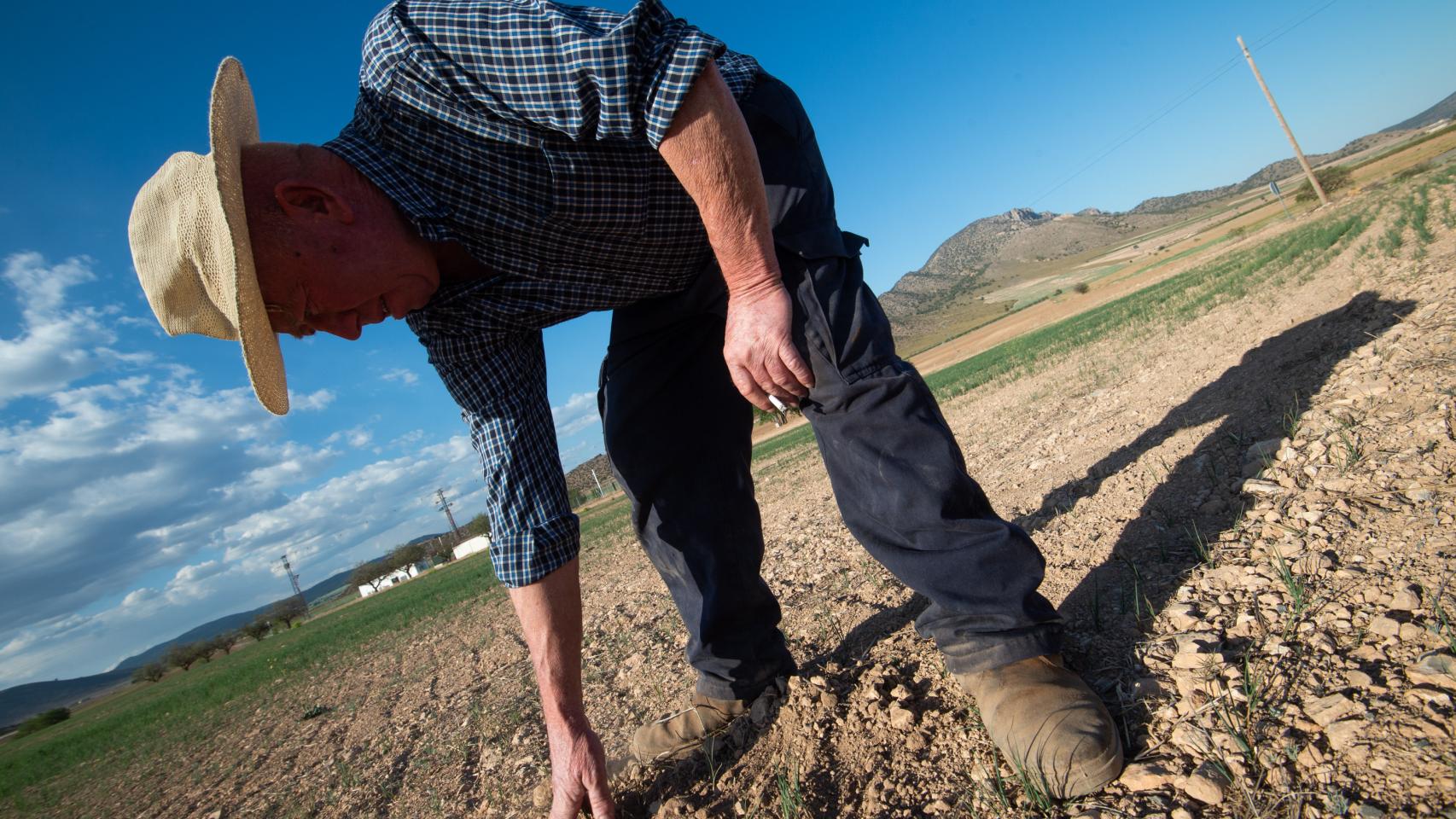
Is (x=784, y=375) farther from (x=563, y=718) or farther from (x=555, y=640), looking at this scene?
(x=563, y=718)

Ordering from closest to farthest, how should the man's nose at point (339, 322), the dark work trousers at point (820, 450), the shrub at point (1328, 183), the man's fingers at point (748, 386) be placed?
the dark work trousers at point (820, 450) < the man's fingers at point (748, 386) < the man's nose at point (339, 322) < the shrub at point (1328, 183)

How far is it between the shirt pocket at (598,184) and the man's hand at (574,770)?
1277 mm

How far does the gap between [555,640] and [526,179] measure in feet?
3.87

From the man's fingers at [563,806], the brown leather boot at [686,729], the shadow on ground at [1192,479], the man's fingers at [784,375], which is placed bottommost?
the shadow on ground at [1192,479]

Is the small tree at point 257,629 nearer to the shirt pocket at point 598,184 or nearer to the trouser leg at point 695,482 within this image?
the trouser leg at point 695,482

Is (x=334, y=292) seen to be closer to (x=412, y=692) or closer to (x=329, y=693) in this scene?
(x=412, y=692)

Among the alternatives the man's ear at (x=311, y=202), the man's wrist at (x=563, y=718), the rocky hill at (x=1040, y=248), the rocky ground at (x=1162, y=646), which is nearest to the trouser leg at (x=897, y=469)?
the rocky ground at (x=1162, y=646)

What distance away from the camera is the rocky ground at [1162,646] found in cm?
111

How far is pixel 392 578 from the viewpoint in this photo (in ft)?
277

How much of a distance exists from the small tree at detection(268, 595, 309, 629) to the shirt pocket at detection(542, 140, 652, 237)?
78939mm

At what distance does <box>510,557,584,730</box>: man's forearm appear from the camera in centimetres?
165

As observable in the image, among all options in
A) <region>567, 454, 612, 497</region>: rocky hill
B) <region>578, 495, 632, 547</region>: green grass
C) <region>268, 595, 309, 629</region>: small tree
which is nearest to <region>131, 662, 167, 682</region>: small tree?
<region>268, 595, 309, 629</region>: small tree

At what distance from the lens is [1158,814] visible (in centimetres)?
105

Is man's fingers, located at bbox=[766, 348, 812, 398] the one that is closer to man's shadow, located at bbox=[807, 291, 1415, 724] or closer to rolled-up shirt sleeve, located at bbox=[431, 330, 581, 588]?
rolled-up shirt sleeve, located at bbox=[431, 330, 581, 588]
